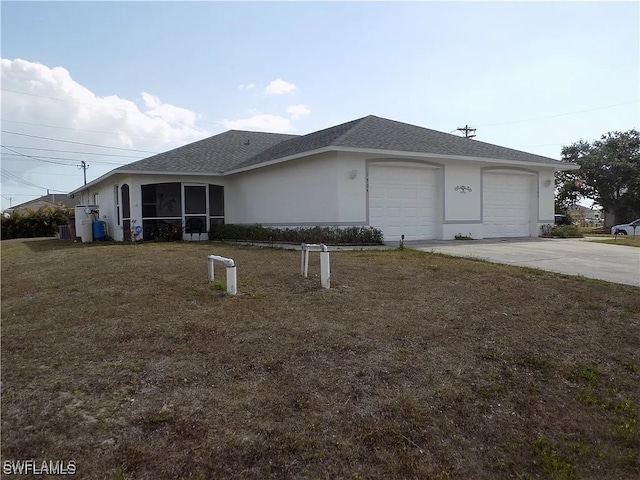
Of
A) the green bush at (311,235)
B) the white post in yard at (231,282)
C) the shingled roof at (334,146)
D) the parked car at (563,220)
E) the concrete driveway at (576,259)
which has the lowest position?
the concrete driveway at (576,259)

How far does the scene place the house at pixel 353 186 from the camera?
14.1m

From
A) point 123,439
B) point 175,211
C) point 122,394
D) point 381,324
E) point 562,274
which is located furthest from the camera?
point 175,211

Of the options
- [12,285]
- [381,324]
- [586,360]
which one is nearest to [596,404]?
[586,360]

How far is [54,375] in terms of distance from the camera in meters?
3.43

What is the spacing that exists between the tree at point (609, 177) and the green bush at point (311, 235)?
97.3ft

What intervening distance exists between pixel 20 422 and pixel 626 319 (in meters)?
5.98

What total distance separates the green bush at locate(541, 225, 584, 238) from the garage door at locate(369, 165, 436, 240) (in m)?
5.23

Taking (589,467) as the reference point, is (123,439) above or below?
above

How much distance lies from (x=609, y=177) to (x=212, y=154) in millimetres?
32345

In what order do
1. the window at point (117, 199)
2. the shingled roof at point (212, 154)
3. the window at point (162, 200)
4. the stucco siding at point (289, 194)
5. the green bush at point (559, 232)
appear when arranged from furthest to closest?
the window at point (117, 199) → the window at point (162, 200) → the shingled roof at point (212, 154) → the green bush at point (559, 232) → the stucco siding at point (289, 194)

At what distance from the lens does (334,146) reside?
1307 cm

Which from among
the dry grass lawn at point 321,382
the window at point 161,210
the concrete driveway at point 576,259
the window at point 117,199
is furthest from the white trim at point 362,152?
the dry grass lawn at point 321,382

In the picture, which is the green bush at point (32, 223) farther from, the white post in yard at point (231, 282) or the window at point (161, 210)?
the white post in yard at point (231, 282)

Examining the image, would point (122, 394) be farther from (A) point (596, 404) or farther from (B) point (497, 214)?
(B) point (497, 214)
